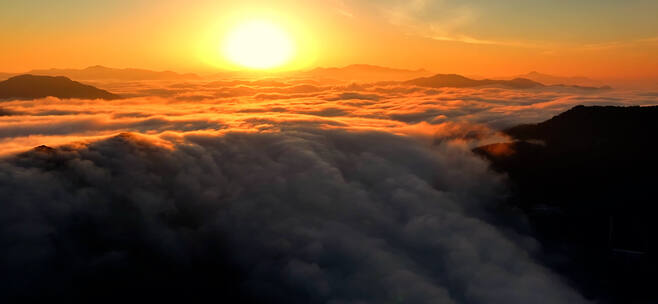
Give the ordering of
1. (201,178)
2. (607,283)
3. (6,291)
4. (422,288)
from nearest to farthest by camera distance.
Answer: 1. (6,291)
2. (422,288)
3. (607,283)
4. (201,178)

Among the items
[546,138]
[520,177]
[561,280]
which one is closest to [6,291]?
[561,280]

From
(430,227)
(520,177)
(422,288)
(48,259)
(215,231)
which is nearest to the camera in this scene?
(48,259)

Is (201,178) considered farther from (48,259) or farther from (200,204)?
(48,259)

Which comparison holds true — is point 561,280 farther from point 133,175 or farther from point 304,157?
point 133,175

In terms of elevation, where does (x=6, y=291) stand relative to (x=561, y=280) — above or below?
above

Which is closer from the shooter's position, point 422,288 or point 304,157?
point 422,288

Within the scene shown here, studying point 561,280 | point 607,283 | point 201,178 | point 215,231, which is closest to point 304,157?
point 201,178

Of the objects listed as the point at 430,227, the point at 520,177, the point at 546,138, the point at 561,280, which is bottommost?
the point at 561,280
